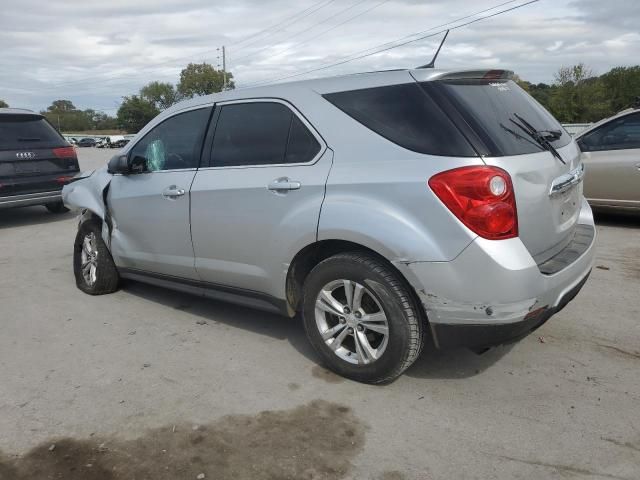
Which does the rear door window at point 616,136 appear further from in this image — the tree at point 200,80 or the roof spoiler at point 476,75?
the tree at point 200,80

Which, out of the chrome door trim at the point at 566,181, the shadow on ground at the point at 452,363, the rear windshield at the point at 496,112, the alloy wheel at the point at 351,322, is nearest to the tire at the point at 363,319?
the alloy wheel at the point at 351,322

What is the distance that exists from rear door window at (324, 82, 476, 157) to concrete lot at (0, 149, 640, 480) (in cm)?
143

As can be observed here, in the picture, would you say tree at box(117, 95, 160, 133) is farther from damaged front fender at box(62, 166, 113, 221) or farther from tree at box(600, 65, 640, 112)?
damaged front fender at box(62, 166, 113, 221)

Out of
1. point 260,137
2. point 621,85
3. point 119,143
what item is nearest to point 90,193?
point 260,137

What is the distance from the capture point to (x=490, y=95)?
3.36 meters

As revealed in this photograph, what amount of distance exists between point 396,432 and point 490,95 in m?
1.99

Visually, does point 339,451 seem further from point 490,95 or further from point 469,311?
point 490,95

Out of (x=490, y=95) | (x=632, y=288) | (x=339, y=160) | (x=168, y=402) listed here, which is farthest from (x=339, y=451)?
(x=632, y=288)

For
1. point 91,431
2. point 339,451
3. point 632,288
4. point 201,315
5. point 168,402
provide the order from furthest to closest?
point 632,288, point 201,315, point 168,402, point 91,431, point 339,451

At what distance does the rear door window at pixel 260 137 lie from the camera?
140 inches

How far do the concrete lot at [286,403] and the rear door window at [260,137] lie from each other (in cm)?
134

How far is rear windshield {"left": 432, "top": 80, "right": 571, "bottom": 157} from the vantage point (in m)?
3.03

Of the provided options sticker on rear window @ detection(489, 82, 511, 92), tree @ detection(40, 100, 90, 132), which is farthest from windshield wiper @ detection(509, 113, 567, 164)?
tree @ detection(40, 100, 90, 132)

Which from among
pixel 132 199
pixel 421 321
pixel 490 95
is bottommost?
pixel 421 321
